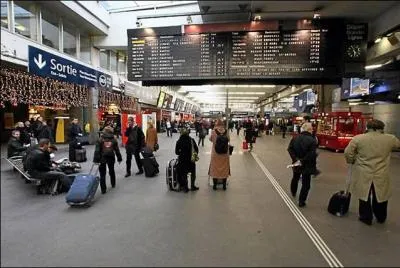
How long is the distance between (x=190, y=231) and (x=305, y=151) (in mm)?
2687

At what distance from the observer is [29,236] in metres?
3.94

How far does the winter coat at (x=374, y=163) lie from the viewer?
15.4 ft

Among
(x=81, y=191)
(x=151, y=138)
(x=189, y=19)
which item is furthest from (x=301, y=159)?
(x=151, y=138)

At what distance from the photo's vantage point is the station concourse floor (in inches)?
130

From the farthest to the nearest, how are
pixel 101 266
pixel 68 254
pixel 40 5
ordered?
pixel 68 254
pixel 101 266
pixel 40 5

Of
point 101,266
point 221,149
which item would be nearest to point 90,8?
point 101,266

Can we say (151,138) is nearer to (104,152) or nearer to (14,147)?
(14,147)

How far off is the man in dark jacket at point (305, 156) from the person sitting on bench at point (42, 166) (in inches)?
174

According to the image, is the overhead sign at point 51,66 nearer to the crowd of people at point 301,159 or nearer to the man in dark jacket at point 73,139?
the crowd of people at point 301,159

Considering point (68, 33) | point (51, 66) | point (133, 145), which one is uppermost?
point (51, 66)

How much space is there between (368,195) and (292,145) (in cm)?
167

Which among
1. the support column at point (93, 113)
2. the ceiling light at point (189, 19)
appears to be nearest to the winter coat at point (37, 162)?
the ceiling light at point (189, 19)

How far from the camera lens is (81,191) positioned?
5.38 metres

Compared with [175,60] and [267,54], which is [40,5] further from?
[267,54]
